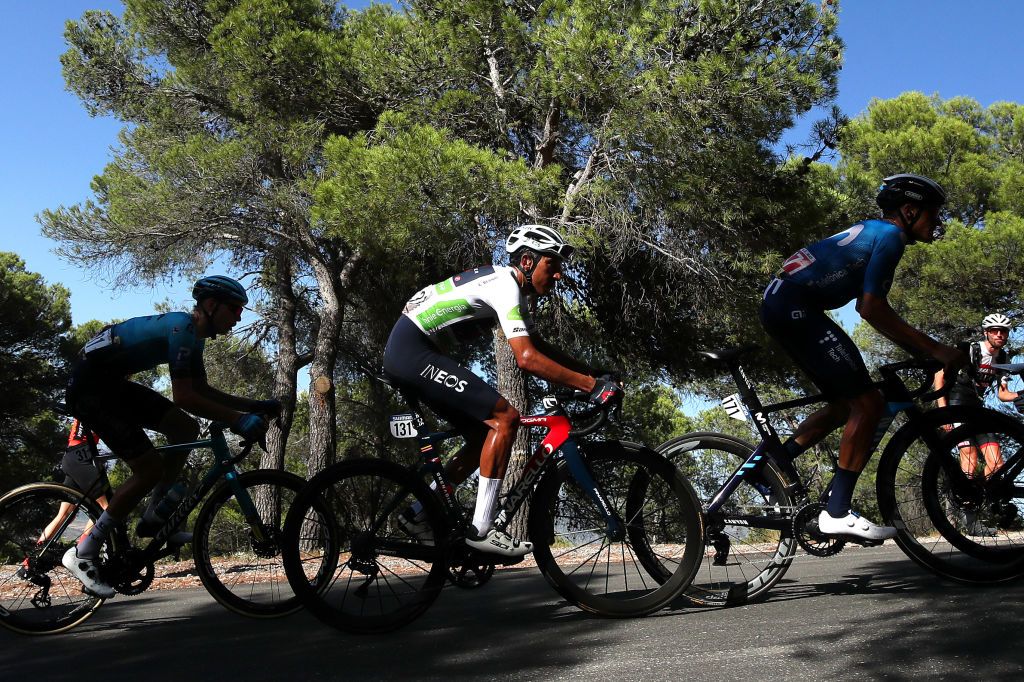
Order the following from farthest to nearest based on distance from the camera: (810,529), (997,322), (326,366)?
1. (326,366)
2. (997,322)
3. (810,529)

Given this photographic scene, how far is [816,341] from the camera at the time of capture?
13.9 feet

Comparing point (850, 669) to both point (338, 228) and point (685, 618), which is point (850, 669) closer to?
point (685, 618)

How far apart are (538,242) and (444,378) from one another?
2.52ft

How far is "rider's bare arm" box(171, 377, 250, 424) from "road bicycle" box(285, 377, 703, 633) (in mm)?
659

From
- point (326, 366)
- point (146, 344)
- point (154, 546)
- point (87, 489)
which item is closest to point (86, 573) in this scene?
point (154, 546)

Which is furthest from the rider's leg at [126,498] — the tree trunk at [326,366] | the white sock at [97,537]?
the tree trunk at [326,366]

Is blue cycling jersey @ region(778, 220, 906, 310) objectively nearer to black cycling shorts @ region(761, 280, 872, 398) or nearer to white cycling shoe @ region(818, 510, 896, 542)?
black cycling shorts @ region(761, 280, 872, 398)

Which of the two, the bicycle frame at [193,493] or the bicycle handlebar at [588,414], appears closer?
the bicycle handlebar at [588,414]

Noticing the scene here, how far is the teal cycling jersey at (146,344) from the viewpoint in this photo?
4.42 meters

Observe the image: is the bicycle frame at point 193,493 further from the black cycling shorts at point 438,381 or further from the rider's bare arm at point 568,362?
the rider's bare arm at point 568,362

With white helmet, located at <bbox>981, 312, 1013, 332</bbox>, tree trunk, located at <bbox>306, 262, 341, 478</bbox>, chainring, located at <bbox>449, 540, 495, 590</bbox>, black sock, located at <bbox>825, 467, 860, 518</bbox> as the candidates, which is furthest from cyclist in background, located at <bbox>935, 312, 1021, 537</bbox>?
tree trunk, located at <bbox>306, 262, 341, 478</bbox>

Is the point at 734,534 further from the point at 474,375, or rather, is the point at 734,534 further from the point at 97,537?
the point at 97,537

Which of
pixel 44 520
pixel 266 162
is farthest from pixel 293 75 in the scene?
pixel 44 520

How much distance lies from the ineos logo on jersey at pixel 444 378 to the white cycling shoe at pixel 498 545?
655 mm
